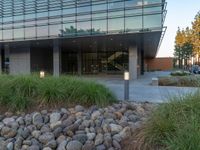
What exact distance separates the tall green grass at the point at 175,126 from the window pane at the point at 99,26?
2223cm

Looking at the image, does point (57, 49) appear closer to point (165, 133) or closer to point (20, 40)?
point (20, 40)

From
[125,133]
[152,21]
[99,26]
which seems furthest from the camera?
[99,26]

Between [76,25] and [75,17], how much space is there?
98 centimetres

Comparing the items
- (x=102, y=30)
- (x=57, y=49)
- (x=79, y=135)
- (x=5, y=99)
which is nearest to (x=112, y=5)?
(x=102, y=30)

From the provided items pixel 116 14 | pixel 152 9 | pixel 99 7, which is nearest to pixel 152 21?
pixel 152 9

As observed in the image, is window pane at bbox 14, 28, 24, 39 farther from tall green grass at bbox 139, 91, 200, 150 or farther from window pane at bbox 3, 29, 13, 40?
tall green grass at bbox 139, 91, 200, 150

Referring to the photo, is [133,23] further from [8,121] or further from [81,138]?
[81,138]

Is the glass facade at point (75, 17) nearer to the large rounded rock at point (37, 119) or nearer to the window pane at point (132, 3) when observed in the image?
the window pane at point (132, 3)

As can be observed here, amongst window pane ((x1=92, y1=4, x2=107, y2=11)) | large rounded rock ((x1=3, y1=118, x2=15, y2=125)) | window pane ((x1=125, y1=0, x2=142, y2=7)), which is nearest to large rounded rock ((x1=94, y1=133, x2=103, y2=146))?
large rounded rock ((x1=3, y1=118, x2=15, y2=125))

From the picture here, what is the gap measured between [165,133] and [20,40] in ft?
100

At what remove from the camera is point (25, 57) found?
127ft

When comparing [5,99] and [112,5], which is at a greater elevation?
[112,5]

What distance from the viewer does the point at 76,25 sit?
28781 millimetres

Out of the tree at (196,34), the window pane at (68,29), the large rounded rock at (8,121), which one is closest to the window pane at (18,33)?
the window pane at (68,29)
